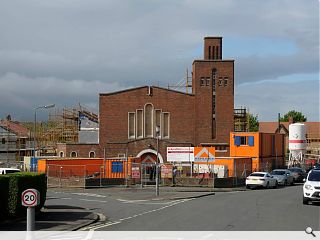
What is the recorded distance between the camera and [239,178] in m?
50.3

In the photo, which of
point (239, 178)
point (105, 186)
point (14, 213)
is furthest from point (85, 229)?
point (239, 178)

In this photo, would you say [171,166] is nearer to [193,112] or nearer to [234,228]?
[193,112]

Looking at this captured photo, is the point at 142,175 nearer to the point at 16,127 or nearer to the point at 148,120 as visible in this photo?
the point at 148,120

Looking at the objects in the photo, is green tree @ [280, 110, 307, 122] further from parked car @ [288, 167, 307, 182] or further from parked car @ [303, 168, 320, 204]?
parked car @ [303, 168, 320, 204]

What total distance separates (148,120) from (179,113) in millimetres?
3966

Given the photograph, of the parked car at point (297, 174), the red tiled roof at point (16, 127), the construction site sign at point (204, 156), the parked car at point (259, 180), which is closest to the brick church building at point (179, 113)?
the parked car at point (297, 174)

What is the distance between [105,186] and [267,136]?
1176 inches

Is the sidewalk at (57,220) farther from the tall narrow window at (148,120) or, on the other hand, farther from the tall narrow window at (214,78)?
the tall narrow window at (214,78)

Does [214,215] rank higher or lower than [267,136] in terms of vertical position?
lower

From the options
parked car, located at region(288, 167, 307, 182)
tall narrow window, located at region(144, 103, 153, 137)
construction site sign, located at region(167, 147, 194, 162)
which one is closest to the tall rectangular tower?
tall narrow window, located at region(144, 103, 153, 137)

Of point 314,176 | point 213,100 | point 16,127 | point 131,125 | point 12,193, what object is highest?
point 213,100

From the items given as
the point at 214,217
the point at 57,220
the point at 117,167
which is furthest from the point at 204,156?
the point at 57,220

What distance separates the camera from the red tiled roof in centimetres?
10266

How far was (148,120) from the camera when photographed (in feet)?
241
